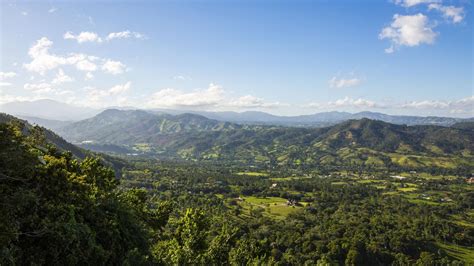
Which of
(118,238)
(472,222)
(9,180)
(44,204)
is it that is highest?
(9,180)

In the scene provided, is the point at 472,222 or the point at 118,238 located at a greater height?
the point at 118,238

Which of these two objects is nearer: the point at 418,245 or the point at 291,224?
the point at 418,245

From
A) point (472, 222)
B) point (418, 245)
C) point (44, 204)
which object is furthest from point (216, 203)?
point (44, 204)

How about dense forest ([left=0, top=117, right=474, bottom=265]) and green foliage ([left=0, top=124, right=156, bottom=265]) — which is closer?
green foliage ([left=0, top=124, right=156, bottom=265])

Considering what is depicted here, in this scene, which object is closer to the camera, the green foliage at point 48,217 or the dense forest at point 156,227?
the green foliage at point 48,217

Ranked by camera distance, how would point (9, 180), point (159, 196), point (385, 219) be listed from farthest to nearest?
point (159, 196) → point (385, 219) → point (9, 180)

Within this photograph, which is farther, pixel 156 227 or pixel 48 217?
pixel 156 227

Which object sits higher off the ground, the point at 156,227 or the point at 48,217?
the point at 48,217

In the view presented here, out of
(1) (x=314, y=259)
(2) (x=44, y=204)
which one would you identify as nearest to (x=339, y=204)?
(1) (x=314, y=259)

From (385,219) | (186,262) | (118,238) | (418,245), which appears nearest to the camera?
(118,238)

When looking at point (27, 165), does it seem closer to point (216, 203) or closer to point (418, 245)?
point (418, 245)
